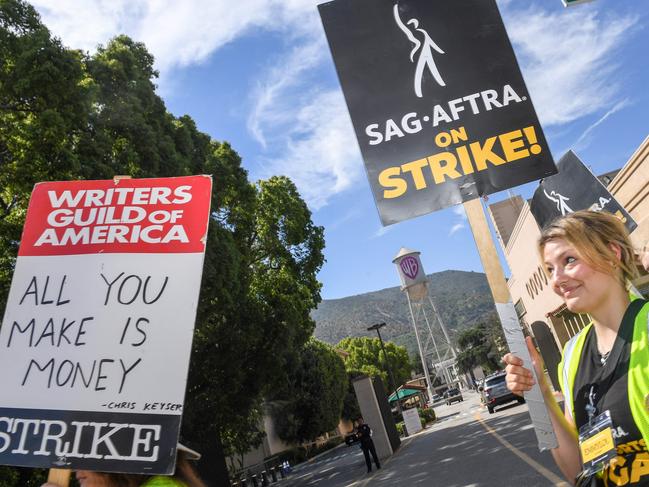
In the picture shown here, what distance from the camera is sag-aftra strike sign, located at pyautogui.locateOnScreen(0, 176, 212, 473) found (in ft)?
8.30

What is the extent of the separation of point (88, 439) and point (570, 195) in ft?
16.4

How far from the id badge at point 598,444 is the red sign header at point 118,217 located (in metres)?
1.98

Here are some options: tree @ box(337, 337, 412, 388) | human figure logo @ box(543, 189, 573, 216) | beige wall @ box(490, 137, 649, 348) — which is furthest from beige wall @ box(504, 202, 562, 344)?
tree @ box(337, 337, 412, 388)

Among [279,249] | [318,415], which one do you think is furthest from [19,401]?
[318,415]

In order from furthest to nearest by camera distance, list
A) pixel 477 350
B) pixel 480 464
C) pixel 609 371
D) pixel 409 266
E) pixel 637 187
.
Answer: pixel 477 350 → pixel 409 266 → pixel 637 187 → pixel 480 464 → pixel 609 371

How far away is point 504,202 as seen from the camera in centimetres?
4559

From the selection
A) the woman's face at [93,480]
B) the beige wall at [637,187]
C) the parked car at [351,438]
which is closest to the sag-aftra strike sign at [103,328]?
the woman's face at [93,480]

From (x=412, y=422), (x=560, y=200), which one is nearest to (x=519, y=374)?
(x=560, y=200)

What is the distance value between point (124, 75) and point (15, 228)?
5.28 m

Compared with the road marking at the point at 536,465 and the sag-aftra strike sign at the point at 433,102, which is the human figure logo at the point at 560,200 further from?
the road marking at the point at 536,465

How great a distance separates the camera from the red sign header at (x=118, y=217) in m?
3.01

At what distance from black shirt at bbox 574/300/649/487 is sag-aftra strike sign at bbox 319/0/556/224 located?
1.15 meters

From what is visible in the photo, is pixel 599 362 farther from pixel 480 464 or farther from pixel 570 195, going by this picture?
pixel 480 464

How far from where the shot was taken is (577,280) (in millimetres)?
2084
